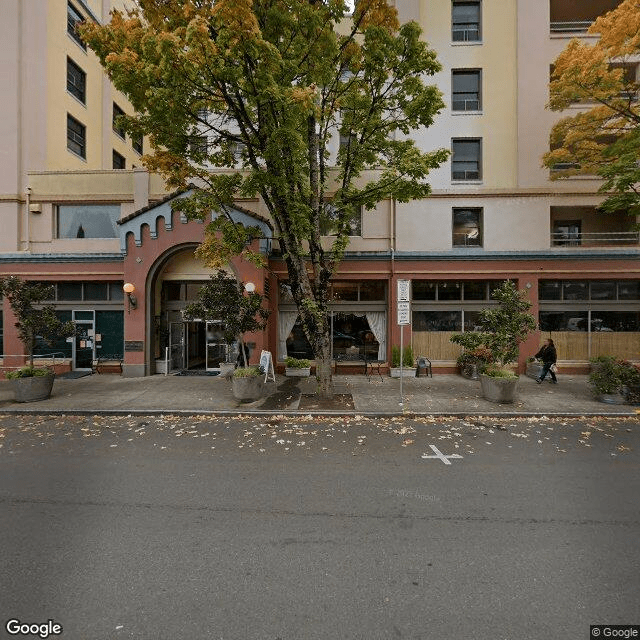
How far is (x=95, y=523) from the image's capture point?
4.08m

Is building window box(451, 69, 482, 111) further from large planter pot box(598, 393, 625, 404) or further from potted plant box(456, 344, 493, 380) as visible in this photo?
large planter pot box(598, 393, 625, 404)

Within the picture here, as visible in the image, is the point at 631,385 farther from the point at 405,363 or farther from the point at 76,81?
the point at 76,81

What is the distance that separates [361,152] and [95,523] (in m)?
9.91

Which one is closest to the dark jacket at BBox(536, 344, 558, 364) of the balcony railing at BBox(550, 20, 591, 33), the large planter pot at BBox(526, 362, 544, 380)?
the large planter pot at BBox(526, 362, 544, 380)

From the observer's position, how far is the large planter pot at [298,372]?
14.4 metres

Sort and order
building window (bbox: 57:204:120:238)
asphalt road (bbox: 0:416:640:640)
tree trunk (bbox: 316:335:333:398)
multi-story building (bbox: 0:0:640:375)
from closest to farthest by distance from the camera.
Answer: asphalt road (bbox: 0:416:640:640) → tree trunk (bbox: 316:335:333:398) → multi-story building (bbox: 0:0:640:375) → building window (bbox: 57:204:120:238)

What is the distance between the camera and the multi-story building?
48.9 feet

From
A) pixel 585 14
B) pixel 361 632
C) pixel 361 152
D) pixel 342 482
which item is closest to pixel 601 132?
pixel 585 14

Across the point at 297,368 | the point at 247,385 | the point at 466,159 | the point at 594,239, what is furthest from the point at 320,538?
the point at 594,239

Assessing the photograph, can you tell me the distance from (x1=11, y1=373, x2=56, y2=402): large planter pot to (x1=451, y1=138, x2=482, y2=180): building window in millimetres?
17106

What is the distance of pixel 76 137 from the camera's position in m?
18.1

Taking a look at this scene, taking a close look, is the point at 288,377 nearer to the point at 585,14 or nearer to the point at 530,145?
the point at 530,145

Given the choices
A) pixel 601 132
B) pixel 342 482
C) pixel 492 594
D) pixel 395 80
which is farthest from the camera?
pixel 601 132

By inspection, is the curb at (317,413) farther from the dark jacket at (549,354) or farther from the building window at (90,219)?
the building window at (90,219)
